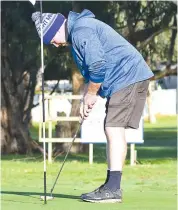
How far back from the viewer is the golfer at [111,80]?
771 cm

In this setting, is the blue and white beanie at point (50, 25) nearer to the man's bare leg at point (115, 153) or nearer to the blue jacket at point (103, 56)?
the blue jacket at point (103, 56)

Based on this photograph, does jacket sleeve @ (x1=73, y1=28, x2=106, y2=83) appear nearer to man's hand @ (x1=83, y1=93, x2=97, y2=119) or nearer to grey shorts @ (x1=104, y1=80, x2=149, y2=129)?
man's hand @ (x1=83, y1=93, x2=97, y2=119)

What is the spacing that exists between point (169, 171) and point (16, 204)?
6179 millimetres

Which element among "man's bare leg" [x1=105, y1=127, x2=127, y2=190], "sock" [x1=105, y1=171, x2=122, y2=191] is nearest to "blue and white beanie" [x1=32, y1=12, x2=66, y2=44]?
"man's bare leg" [x1=105, y1=127, x2=127, y2=190]

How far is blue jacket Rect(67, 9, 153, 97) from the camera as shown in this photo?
757cm

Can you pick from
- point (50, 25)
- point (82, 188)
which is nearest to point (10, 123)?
point (82, 188)

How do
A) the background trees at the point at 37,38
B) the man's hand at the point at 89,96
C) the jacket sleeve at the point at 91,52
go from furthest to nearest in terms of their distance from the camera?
the background trees at the point at 37,38 → the man's hand at the point at 89,96 → the jacket sleeve at the point at 91,52

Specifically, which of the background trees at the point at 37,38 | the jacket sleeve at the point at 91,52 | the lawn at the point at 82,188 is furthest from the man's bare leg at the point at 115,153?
the background trees at the point at 37,38

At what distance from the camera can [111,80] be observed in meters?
7.81

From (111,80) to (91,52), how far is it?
41 centimetres

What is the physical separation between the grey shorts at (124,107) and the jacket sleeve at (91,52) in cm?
33

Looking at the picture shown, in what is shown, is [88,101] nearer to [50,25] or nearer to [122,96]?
[122,96]

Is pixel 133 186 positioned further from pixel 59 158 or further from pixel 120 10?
pixel 120 10

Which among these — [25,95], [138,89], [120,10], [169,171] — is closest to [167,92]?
[25,95]
